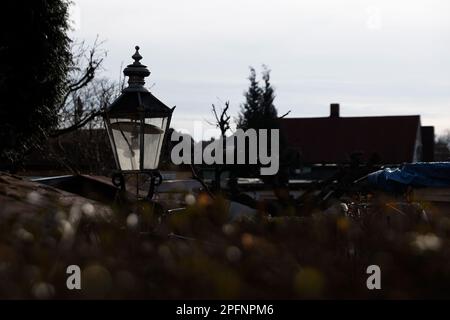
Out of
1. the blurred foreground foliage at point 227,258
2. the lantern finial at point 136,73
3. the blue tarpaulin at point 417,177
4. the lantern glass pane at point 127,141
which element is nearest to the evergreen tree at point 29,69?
the blue tarpaulin at point 417,177

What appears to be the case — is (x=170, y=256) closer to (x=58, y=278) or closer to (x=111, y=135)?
(x=58, y=278)

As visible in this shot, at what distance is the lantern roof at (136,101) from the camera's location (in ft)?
26.1

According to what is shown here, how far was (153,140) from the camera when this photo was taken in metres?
8.05

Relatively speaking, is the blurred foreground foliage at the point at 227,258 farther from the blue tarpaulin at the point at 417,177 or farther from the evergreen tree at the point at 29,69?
the evergreen tree at the point at 29,69

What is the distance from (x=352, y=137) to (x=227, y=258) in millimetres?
56342

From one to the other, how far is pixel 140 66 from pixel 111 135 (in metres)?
0.78

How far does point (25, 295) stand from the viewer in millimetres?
3064

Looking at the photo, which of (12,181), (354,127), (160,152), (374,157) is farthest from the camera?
(354,127)

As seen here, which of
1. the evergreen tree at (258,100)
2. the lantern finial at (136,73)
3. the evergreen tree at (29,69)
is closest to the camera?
the lantern finial at (136,73)

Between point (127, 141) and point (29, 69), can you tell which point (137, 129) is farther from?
point (29, 69)

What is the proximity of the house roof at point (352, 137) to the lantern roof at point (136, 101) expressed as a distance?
158 feet

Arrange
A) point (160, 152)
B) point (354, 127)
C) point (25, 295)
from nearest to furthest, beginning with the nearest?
point (25, 295) < point (160, 152) < point (354, 127)
